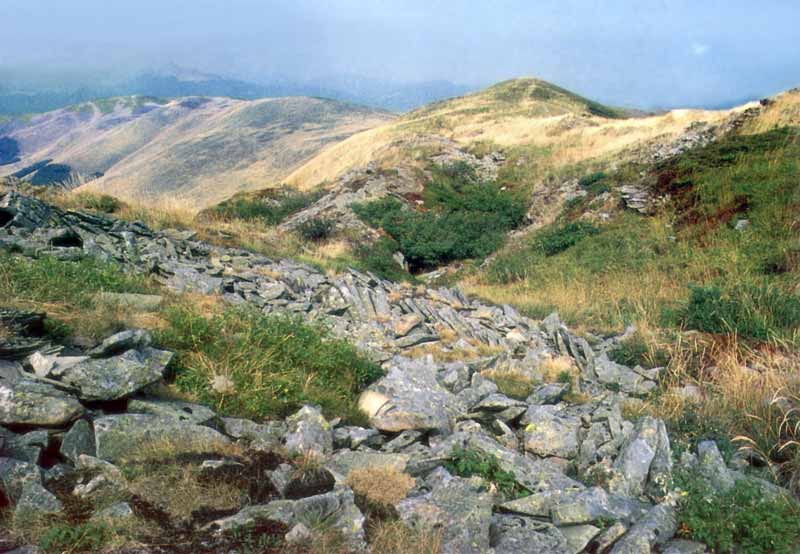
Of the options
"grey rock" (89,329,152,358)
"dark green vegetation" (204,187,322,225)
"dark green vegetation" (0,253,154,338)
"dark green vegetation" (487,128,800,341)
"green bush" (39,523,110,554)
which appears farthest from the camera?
"dark green vegetation" (204,187,322,225)

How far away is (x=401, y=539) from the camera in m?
3.29

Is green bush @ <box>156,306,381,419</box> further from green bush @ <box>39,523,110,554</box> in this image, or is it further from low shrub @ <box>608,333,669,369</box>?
low shrub @ <box>608,333,669,369</box>

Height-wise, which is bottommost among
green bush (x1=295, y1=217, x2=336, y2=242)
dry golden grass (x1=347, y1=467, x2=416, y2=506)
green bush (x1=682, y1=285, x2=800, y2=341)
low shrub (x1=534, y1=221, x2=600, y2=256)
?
green bush (x1=295, y1=217, x2=336, y2=242)

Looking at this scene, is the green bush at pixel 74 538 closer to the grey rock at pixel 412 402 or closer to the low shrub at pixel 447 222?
the grey rock at pixel 412 402

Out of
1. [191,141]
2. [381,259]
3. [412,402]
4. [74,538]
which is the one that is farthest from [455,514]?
[191,141]

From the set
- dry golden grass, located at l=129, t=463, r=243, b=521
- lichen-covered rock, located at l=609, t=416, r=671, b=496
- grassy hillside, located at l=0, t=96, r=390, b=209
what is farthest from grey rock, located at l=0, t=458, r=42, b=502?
grassy hillside, located at l=0, t=96, r=390, b=209

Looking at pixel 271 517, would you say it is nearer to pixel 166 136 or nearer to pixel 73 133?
pixel 166 136

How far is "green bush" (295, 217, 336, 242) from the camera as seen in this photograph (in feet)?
68.9

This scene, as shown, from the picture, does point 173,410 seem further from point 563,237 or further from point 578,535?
point 563,237

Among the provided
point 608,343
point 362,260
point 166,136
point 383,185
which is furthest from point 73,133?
point 608,343

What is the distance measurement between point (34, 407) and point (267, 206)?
22933 mm

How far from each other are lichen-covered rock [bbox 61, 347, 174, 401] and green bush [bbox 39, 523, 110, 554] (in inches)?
59.0

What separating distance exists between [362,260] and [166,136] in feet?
297

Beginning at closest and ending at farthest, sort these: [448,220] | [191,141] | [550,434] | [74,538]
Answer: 1. [74,538]
2. [550,434]
3. [448,220]
4. [191,141]
